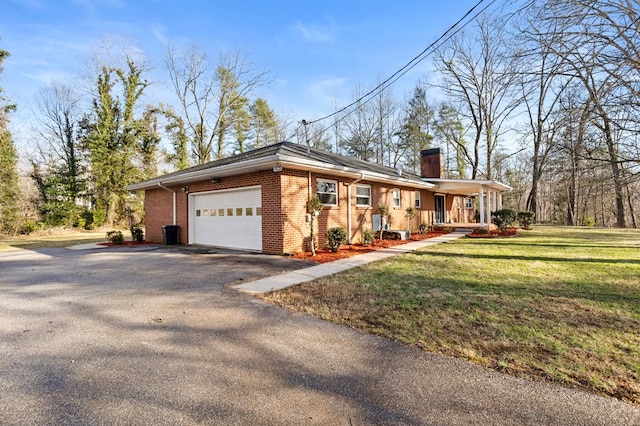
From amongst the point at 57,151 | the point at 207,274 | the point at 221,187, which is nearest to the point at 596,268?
the point at 207,274

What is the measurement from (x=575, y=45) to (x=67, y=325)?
31.5ft

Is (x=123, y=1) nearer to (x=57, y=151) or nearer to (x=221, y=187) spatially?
(x=221, y=187)

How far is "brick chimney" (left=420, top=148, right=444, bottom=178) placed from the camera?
1923 centimetres

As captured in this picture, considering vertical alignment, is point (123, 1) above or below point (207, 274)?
above

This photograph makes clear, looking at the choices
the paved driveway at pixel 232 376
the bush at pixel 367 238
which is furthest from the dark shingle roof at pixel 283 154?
the paved driveway at pixel 232 376

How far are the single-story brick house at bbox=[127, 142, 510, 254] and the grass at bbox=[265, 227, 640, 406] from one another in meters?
3.30

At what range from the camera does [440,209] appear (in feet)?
66.9

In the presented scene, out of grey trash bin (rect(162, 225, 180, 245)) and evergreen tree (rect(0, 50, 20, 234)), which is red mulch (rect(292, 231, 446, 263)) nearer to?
grey trash bin (rect(162, 225, 180, 245))

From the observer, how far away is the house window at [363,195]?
12.4 metres

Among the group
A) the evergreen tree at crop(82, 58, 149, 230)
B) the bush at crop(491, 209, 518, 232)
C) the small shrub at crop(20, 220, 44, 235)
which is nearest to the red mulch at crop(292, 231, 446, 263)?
the bush at crop(491, 209, 518, 232)

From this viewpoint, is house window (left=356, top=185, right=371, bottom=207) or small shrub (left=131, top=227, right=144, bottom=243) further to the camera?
small shrub (left=131, top=227, right=144, bottom=243)

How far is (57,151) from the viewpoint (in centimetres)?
2503

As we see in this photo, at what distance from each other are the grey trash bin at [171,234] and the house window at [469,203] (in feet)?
69.3

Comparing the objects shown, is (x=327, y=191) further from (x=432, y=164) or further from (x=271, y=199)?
(x=432, y=164)
